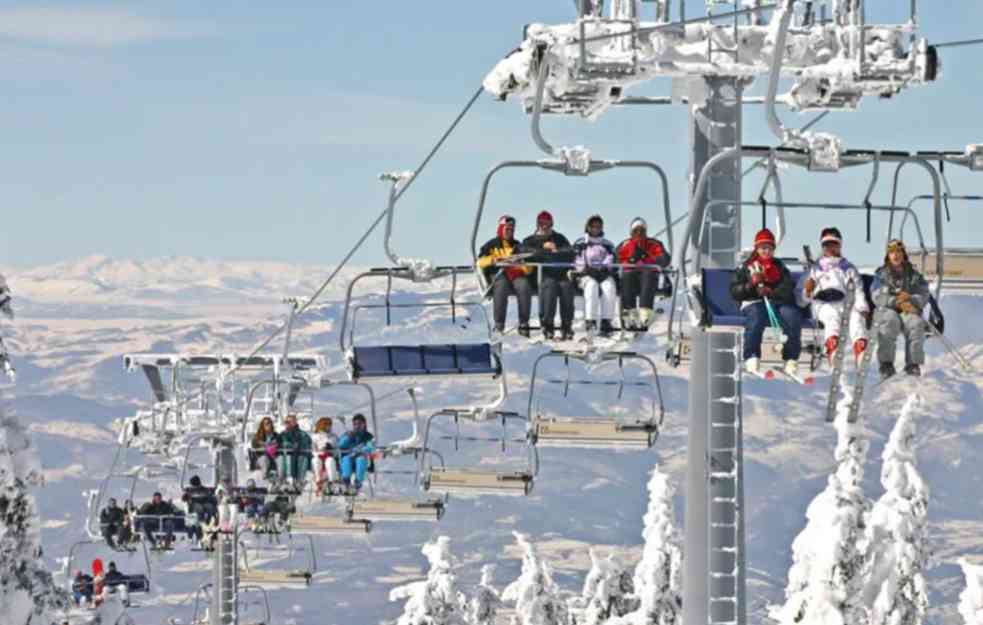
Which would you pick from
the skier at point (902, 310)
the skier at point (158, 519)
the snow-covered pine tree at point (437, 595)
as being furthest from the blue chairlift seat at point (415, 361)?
the snow-covered pine tree at point (437, 595)

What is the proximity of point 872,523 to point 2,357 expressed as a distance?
35.7m

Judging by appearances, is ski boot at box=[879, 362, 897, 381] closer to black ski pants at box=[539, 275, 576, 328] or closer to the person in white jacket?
the person in white jacket

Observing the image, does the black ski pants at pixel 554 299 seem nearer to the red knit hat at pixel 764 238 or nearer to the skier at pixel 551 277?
the skier at pixel 551 277

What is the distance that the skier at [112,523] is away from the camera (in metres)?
49.8

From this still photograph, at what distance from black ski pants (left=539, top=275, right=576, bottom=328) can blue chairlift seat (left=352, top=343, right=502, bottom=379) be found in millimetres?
2357

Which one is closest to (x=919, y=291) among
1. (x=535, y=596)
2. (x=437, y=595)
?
(x=437, y=595)

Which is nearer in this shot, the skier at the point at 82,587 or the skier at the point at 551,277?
the skier at the point at 551,277

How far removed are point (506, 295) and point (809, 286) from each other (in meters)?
3.78

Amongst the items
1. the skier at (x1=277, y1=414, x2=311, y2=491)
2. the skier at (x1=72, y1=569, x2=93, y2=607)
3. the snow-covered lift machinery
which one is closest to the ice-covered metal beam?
the snow-covered lift machinery

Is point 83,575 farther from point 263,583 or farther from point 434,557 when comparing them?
point 434,557

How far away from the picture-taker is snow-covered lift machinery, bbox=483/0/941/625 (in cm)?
2225

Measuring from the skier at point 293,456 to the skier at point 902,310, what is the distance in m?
19.7

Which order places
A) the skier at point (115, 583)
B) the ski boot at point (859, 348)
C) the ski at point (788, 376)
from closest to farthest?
1. the ski boot at point (859, 348)
2. the ski at point (788, 376)
3. the skier at point (115, 583)

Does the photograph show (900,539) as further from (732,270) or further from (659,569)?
(732,270)
